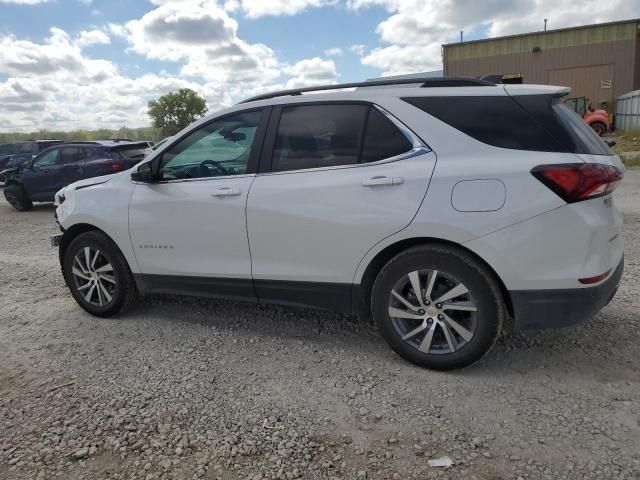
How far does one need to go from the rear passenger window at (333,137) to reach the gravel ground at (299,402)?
4.42ft

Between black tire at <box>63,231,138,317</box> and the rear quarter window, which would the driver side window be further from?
the rear quarter window

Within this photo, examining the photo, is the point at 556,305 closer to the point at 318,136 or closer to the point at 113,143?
the point at 318,136

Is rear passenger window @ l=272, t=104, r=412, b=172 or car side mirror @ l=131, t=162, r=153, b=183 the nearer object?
rear passenger window @ l=272, t=104, r=412, b=172

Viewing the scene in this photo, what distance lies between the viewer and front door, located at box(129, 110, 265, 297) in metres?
3.60

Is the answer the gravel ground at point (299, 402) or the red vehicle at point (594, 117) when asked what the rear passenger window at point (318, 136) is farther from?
the red vehicle at point (594, 117)

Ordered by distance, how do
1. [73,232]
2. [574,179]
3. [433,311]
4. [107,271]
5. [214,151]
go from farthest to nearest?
[73,232] < [107,271] < [214,151] < [433,311] < [574,179]

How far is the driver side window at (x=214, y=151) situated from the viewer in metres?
3.68

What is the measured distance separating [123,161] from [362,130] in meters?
9.02

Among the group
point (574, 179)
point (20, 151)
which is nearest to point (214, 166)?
point (574, 179)

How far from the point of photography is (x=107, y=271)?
4.24m

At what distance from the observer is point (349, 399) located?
2.95 meters

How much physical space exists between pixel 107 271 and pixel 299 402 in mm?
2230

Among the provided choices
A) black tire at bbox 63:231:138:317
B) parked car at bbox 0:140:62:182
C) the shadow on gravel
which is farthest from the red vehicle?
black tire at bbox 63:231:138:317

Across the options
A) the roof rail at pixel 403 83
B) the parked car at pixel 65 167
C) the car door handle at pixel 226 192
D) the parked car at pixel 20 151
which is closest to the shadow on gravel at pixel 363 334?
the car door handle at pixel 226 192
